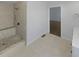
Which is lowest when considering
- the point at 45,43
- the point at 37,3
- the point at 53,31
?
the point at 45,43

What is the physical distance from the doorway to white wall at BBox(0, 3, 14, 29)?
5.20 feet

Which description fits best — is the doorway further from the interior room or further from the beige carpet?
the beige carpet

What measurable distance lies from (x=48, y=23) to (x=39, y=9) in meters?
0.76

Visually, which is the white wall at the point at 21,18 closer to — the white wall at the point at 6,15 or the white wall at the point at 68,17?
the white wall at the point at 6,15

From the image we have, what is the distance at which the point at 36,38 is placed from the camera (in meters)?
4.44

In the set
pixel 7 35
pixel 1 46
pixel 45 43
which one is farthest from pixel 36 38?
pixel 1 46

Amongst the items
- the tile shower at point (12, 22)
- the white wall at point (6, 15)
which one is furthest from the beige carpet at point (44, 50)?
the white wall at point (6, 15)

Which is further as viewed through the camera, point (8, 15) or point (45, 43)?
point (8, 15)

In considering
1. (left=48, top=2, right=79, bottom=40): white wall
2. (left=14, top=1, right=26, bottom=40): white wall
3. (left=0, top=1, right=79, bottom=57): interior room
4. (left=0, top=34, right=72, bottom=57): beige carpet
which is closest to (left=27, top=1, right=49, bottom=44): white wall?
(left=0, top=1, right=79, bottom=57): interior room

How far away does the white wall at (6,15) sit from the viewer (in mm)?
3861

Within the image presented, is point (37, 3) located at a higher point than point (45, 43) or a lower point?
higher

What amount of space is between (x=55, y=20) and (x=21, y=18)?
1.37m

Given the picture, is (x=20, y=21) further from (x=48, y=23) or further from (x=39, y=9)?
(x=48, y=23)

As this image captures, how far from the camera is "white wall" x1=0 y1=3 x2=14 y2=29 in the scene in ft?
12.7
